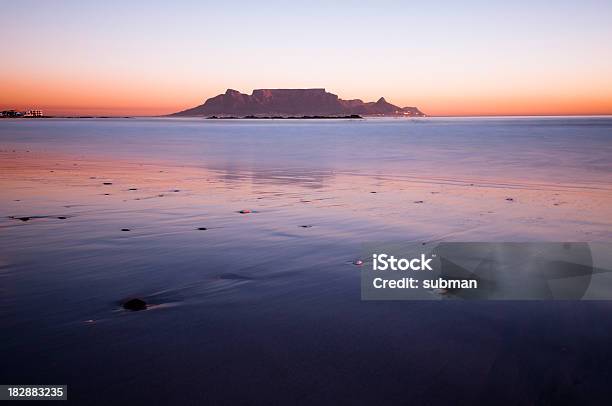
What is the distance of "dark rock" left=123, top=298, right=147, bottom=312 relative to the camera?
434 centimetres

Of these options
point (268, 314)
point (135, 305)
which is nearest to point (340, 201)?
point (268, 314)

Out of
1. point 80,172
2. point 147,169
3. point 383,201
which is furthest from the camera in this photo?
point 147,169

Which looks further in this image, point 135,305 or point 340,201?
point 340,201

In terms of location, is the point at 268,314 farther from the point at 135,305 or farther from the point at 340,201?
the point at 340,201

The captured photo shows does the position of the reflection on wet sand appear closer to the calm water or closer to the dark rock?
the calm water

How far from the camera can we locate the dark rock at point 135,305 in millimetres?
4341

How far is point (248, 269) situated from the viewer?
554 cm

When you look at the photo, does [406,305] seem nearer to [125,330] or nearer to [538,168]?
[125,330]

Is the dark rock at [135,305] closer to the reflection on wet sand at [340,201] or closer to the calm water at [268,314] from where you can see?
the calm water at [268,314]

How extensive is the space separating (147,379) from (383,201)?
7.68 meters

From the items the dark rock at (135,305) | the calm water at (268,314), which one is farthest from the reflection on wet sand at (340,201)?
the dark rock at (135,305)

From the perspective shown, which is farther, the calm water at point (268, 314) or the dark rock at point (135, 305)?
the dark rock at point (135, 305)

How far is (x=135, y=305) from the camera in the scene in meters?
4.39

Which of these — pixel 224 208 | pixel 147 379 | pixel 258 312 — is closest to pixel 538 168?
pixel 224 208
